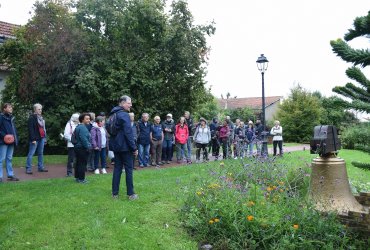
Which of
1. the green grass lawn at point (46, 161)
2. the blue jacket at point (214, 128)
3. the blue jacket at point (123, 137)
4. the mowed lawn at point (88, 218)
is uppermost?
the blue jacket at point (214, 128)

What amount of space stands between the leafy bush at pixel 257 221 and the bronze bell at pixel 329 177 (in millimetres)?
316

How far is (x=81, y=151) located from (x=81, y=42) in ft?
25.1

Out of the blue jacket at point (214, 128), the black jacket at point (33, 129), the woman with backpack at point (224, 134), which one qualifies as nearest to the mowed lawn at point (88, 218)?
the black jacket at point (33, 129)

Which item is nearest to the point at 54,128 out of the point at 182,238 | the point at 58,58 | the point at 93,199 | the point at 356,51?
the point at 58,58

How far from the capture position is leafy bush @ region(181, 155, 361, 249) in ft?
16.9

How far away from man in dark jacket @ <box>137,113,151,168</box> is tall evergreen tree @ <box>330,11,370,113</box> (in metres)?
10.1

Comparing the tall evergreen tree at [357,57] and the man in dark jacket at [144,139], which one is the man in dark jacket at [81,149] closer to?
the man in dark jacket at [144,139]

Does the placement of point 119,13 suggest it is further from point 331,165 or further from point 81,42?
point 331,165

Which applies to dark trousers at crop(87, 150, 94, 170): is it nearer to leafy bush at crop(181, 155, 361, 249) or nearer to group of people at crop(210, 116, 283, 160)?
group of people at crop(210, 116, 283, 160)

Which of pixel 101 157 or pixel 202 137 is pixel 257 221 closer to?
pixel 101 157

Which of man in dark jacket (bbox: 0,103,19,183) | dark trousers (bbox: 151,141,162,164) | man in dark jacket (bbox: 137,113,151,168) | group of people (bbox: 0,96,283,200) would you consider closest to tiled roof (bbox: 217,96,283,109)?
group of people (bbox: 0,96,283,200)

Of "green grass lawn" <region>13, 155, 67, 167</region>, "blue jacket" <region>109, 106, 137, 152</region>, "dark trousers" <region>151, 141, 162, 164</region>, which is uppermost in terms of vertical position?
"blue jacket" <region>109, 106, 137, 152</region>

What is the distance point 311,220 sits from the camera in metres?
5.37

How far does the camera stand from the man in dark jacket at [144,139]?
12180mm
